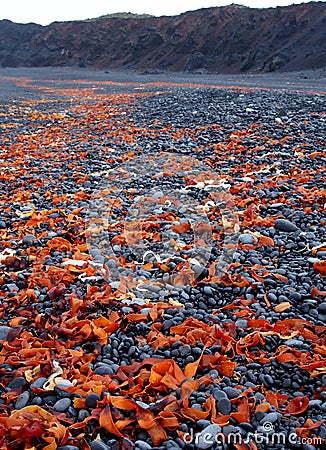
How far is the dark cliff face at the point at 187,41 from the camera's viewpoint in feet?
119

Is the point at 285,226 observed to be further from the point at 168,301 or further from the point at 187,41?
the point at 187,41

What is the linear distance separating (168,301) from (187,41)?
160ft

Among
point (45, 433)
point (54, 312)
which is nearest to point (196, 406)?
point (45, 433)

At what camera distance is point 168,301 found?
3.45 meters

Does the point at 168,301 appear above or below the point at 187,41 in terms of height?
below

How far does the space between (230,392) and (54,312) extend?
59.0 inches

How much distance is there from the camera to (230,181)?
617cm

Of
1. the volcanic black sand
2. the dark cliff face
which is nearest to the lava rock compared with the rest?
the volcanic black sand

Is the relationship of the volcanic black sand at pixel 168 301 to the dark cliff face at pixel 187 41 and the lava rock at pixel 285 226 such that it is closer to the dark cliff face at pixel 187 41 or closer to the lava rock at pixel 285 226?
the lava rock at pixel 285 226

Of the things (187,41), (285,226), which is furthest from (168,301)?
(187,41)

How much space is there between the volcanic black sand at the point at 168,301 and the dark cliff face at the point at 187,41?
94.4 feet

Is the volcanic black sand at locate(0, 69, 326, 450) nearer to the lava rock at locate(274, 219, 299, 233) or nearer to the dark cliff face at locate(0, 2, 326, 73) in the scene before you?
the lava rock at locate(274, 219, 299, 233)

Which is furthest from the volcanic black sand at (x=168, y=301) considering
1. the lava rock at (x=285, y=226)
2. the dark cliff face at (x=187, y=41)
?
the dark cliff face at (x=187, y=41)

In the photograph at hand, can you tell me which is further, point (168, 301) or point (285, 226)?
point (285, 226)
